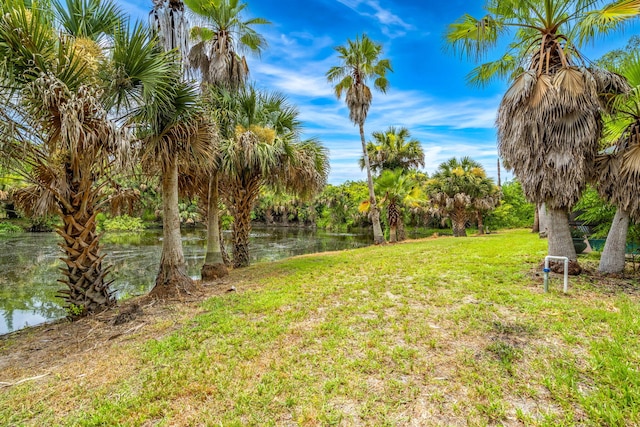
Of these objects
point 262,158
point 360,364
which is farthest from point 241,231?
point 360,364

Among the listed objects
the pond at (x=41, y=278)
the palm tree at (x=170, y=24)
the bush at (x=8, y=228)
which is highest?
the palm tree at (x=170, y=24)

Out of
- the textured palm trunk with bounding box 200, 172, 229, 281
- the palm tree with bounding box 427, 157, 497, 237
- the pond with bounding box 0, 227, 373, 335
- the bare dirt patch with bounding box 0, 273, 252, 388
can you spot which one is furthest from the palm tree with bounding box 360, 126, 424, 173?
the bare dirt patch with bounding box 0, 273, 252, 388

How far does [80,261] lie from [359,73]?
14505 mm

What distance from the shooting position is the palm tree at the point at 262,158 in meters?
8.22

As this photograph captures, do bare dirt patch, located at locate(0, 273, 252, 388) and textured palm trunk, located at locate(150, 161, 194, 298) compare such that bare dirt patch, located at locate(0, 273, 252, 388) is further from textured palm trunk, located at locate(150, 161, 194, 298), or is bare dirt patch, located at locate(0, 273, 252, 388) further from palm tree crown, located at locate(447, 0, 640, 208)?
palm tree crown, located at locate(447, 0, 640, 208)

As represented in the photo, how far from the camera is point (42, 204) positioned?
5.30 meters

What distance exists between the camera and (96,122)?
4383 millimetres

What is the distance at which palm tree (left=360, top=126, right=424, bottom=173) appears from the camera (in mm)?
24812

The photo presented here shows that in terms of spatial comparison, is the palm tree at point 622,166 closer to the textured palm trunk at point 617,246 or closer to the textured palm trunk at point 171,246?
the textured palm trunk at point 617,246

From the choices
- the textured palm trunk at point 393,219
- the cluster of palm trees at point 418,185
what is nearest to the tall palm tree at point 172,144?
the cluster of palm trees at point 418,185

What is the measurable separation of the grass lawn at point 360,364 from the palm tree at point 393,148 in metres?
20.2

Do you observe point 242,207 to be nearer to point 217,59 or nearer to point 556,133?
point 217,59

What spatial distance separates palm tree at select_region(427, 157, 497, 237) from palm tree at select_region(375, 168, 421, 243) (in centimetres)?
377

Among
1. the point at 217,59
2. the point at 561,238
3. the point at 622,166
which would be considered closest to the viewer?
the point at 622,166
